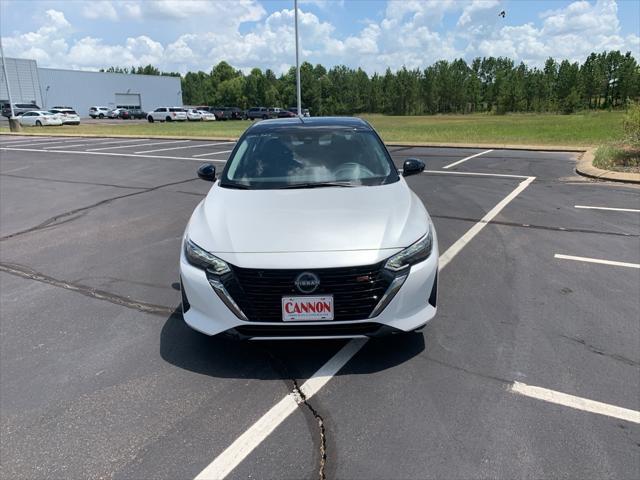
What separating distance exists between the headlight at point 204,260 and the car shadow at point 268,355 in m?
0.47

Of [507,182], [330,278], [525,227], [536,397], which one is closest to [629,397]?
[536,397]

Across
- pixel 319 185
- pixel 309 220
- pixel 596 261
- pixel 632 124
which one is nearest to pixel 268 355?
pixel 309 220

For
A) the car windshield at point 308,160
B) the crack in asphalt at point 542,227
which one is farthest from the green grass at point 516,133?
the car windshield at point 308,160

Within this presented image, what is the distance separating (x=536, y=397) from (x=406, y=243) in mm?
1232

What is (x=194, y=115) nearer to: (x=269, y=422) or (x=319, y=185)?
(x=319, y=185)

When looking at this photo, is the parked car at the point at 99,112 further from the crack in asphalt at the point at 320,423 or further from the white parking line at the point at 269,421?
the crack in asphalt at the point at 320,423

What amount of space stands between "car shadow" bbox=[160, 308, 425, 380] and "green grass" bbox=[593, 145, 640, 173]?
10.6m

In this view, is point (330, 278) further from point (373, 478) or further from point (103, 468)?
point (103, 468)

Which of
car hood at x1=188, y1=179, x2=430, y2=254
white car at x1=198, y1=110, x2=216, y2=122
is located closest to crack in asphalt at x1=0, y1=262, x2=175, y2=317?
car hood at x1=188, y1=179, x2=430, y2=254

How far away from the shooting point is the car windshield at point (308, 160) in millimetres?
4121

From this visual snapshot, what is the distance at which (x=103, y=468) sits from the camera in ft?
7.84

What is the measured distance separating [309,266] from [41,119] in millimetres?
47499

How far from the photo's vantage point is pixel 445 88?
102500 millimetres

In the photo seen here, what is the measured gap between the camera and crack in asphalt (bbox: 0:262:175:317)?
429 centimetres
